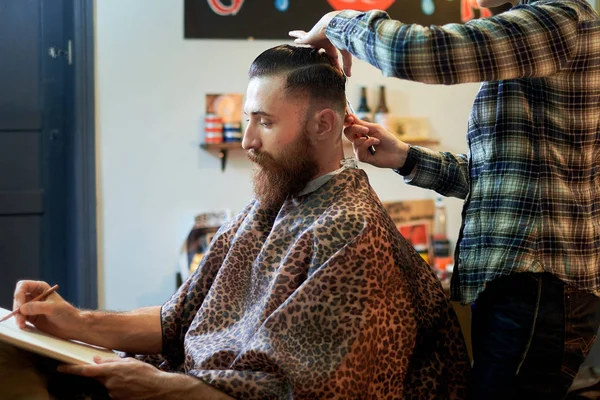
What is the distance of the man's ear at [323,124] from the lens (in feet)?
5.43

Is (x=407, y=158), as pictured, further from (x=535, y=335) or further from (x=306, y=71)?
(x=535, y=335)

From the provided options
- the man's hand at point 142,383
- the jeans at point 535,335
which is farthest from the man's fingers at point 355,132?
the man's hand at point 142,383

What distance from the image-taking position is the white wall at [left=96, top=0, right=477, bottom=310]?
11.9ft

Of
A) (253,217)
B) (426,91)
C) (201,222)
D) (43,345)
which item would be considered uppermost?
(426,91)

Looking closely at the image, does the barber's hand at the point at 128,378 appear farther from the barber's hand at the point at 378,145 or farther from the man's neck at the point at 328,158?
the barber's hand at the point at 378,145

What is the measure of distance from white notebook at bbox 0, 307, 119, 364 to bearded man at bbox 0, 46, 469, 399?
0.03m

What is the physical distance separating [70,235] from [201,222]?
725mm

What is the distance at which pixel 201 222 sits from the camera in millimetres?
3715

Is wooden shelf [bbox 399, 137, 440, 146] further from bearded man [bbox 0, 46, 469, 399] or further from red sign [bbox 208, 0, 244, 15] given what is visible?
bearded man [bbox 0, 46, 469, 399]

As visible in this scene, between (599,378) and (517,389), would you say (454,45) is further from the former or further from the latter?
(599,378)

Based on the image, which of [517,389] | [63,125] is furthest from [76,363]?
[63,125]

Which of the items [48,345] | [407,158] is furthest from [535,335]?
[48,345]

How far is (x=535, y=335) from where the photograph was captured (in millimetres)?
1431

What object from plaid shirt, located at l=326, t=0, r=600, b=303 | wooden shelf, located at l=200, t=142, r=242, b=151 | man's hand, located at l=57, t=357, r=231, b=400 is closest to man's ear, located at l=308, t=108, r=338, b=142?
plaid shirt, located at l=326, t=0, r=600, b=303
